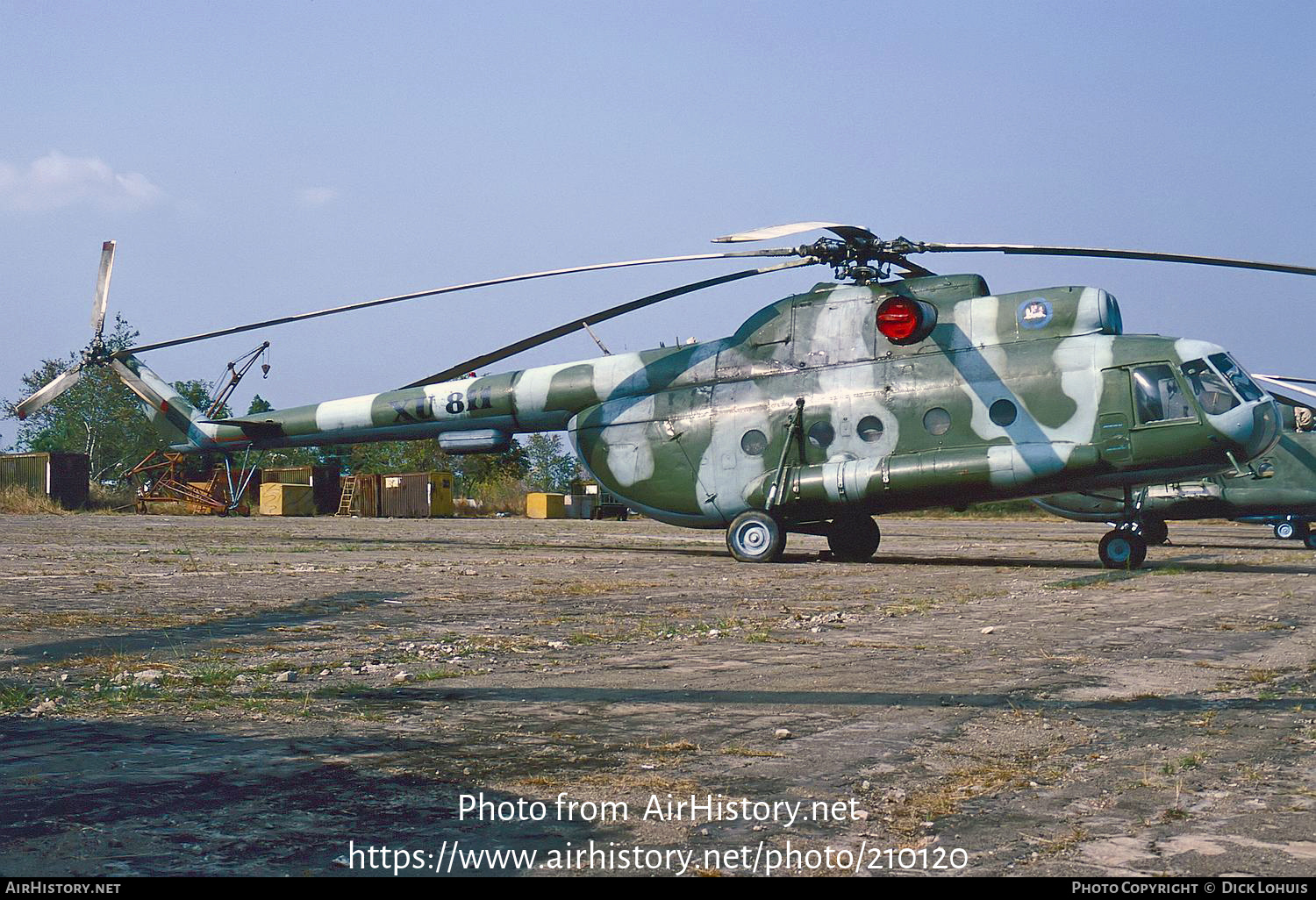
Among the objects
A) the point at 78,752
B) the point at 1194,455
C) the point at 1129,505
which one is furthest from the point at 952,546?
the point at 78,752

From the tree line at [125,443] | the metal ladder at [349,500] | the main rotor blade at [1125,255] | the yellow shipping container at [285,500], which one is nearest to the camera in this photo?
the main rotor blade at [1125,255]

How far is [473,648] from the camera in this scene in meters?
6.93

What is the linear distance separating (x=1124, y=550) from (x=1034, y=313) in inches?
129

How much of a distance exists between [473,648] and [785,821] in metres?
3.92

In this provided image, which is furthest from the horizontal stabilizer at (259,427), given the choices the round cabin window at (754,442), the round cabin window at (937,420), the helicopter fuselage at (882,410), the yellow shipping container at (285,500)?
the yellow shipping container at (285,500)

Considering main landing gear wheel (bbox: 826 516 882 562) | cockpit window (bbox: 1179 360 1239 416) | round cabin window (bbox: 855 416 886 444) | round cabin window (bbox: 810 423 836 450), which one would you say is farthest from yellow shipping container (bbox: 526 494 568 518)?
cockpit window (bbox: 1179 360 1239 416)

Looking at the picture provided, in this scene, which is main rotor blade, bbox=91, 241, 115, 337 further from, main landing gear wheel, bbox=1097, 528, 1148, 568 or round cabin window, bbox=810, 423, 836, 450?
main landing gear wheel, bbox=1097, 528, 1148, 568

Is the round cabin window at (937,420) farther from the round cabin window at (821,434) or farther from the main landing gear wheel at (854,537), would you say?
the main landing gear wheel at (854,537)

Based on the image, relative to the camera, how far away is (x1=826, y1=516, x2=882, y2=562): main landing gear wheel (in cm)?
1692

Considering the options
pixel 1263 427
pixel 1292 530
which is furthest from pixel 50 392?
pixel 1292 530

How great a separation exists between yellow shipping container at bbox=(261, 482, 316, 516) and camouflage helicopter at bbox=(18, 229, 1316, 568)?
95.8ft

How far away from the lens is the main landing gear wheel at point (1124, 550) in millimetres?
14641

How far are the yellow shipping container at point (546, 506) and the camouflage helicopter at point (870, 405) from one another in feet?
97.3
